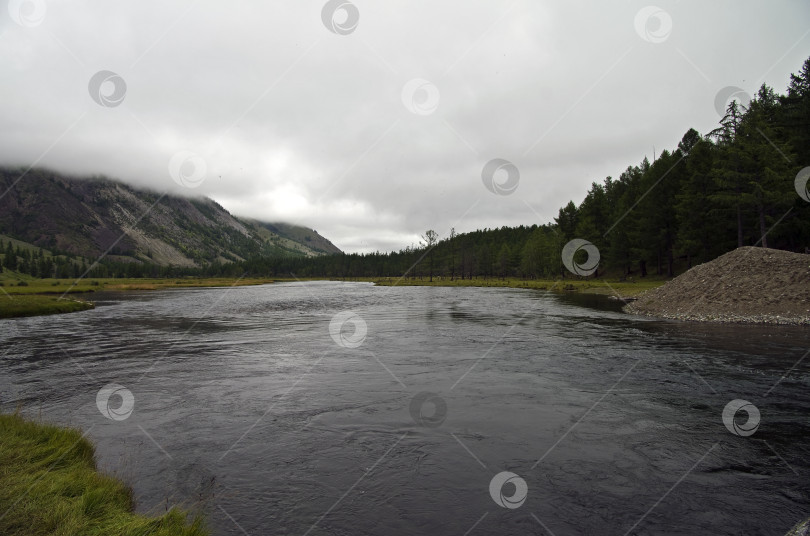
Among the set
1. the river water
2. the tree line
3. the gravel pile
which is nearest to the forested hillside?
the tree line

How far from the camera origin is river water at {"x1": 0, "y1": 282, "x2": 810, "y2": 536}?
295 inches

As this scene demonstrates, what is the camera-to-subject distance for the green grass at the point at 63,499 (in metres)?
5.98

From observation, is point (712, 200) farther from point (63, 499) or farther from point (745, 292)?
point (63, 499)

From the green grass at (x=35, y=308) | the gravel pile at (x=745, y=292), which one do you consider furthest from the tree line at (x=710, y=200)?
the green grass at (x=35, y=308)

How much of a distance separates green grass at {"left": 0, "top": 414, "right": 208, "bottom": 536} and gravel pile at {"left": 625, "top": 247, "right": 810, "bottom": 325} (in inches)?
1541

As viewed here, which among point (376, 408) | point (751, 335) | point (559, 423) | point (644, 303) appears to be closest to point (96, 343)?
point (376, 408)

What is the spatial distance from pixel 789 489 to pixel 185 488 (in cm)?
1192

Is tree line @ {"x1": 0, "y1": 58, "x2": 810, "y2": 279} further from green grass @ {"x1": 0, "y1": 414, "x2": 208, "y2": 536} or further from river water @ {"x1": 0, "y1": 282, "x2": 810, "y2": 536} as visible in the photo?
green grass @ {"x1": 0, "y1": 414, "x2": 208, "y2": 536}

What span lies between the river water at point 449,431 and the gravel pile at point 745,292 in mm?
10856

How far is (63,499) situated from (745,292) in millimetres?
43853

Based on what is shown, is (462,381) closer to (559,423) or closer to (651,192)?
(559,423)

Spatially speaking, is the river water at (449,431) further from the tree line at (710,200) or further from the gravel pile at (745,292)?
the tree line at (710,200)

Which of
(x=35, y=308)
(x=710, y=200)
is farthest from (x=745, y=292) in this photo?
(x=35, y=308)

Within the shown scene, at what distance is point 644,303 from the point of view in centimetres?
4278
